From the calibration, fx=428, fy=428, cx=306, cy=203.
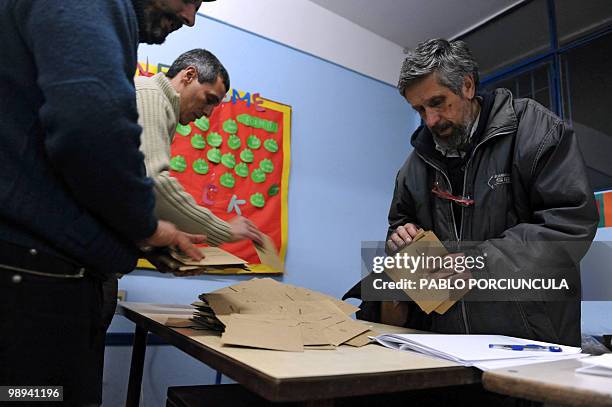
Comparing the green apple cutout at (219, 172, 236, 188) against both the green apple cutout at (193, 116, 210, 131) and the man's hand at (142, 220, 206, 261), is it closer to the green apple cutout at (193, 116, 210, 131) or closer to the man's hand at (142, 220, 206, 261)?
the green apple cutout at (193, 116, 210, 131)

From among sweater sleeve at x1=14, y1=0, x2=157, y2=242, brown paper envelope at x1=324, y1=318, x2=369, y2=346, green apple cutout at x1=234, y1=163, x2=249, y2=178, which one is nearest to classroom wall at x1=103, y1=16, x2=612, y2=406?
green apple cutout at x1=234, y1=163, x2=249, y2=178

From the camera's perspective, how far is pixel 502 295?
104cm

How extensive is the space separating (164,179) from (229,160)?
119cm

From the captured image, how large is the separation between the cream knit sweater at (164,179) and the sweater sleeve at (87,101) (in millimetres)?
384

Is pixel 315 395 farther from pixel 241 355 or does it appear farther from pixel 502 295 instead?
pixel 502 295

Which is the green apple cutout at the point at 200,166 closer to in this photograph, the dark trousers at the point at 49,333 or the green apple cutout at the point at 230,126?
the green apple cutout at the point at 230,126

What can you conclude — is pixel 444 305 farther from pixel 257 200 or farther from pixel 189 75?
pixel 257 200

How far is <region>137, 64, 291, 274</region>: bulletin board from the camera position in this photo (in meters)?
2.12

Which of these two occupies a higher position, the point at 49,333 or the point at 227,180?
the point at 227,180

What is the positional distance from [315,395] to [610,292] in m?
1.70

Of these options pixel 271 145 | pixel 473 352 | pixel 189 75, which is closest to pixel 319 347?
pixel 473 352

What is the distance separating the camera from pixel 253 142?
2354 millimetres

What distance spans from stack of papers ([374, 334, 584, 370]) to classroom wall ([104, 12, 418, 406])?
1.45 meters

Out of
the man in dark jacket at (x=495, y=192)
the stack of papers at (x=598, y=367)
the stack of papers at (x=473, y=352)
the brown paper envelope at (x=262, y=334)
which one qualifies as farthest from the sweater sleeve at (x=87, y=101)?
the man in dark jacket at (x=495, y=192)
